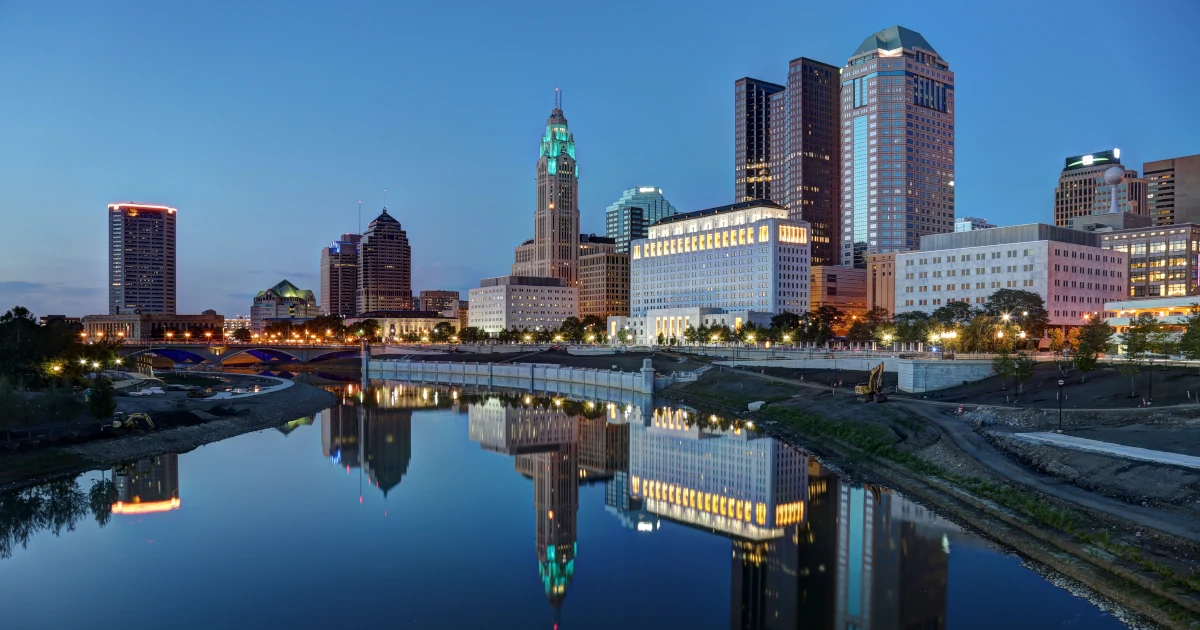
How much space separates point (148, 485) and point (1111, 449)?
54027 mm

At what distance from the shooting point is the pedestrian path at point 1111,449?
36403 millimetres

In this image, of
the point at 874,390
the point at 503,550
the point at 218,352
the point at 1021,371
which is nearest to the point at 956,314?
the point at 1021,371

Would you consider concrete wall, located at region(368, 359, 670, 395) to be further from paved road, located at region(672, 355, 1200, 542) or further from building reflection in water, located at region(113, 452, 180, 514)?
Answer: building reflection in water, located at region(113, 452, 180, 514)

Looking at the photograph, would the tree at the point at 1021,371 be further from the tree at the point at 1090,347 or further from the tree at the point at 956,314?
the tree at the point at 956,314

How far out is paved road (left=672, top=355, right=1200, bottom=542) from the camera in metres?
29.7

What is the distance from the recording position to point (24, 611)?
28.4 meters

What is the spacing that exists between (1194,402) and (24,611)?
63.5m

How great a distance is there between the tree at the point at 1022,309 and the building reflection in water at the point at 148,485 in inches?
4209

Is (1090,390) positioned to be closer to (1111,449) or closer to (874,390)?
(874,390)

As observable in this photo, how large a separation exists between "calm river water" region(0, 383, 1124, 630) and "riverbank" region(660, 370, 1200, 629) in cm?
131

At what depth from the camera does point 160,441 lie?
203 feet

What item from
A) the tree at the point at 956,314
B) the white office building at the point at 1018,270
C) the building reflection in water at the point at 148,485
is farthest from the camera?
the white office building at the point at 1018,270

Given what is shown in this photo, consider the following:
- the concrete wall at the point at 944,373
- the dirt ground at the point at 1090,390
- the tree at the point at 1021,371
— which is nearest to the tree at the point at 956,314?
the concrete wall at the point at 944,373

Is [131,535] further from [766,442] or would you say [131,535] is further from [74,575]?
[766,442]
